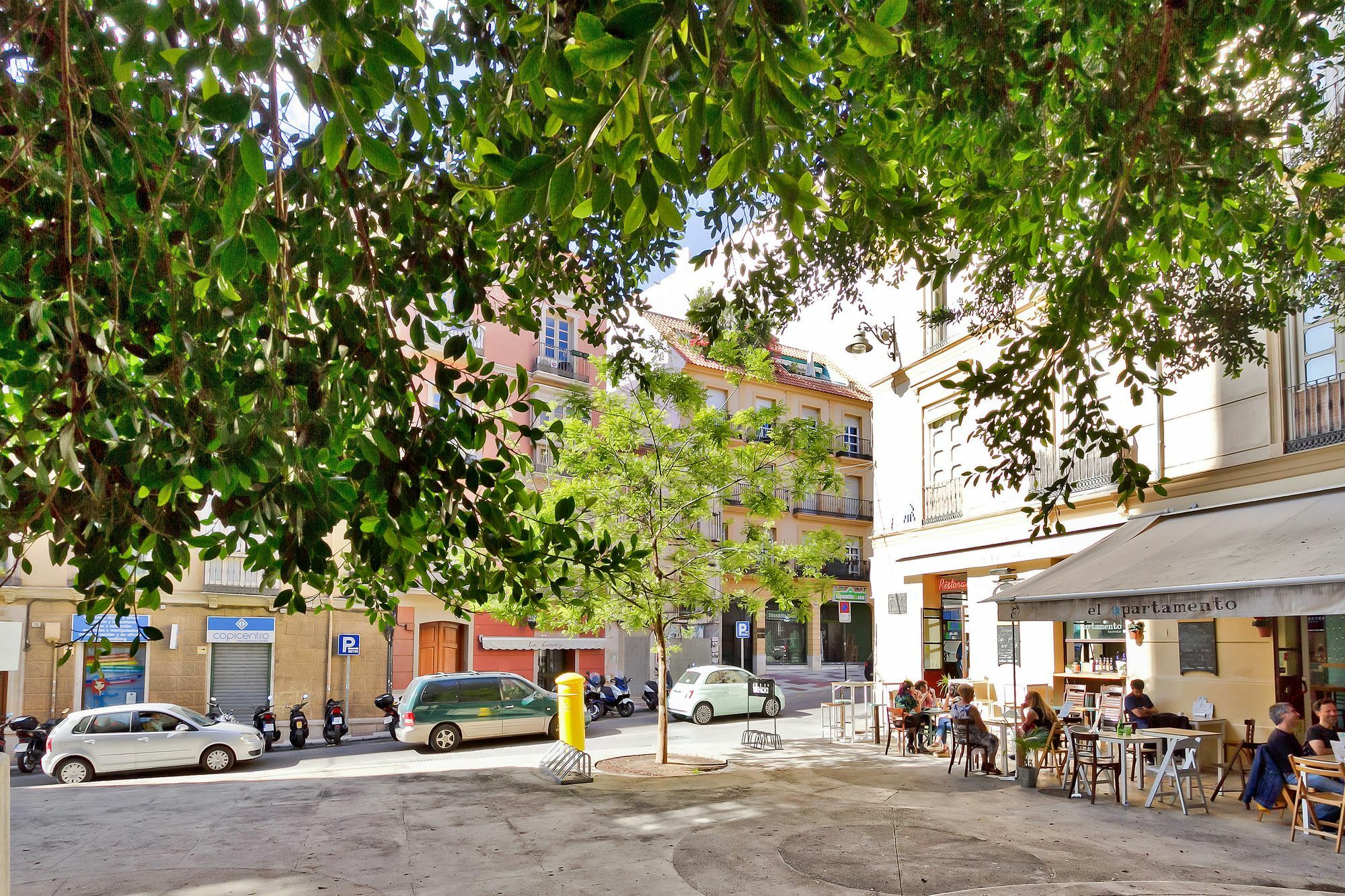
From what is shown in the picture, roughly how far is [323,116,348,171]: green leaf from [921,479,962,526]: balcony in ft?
55.5

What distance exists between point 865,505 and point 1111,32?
38.3 metres

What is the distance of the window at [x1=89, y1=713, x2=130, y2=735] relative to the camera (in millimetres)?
15875

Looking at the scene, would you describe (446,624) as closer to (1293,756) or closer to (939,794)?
(939,794)

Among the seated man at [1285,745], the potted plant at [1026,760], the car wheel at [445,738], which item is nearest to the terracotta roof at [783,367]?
the car wheel at [445,738]

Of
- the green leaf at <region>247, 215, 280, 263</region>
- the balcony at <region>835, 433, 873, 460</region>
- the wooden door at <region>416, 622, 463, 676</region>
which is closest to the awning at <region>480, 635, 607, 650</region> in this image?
the wooden door at <region>416, 622, 463, 676</region>

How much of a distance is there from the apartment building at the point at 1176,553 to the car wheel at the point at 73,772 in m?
13.7

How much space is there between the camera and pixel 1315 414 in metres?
12.0

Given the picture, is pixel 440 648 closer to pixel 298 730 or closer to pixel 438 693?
pixel 298 730

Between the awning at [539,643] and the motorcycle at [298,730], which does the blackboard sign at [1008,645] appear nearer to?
the motorcycle at [298,730]

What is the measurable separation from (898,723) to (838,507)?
27920 millimetres

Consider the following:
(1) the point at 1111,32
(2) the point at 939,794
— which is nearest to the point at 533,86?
(1) the point at 1111,32

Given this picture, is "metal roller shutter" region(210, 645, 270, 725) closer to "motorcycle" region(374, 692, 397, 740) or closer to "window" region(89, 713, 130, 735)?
"motorcycle" region(374, 692, 397, 740)

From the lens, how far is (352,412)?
15.6 feet

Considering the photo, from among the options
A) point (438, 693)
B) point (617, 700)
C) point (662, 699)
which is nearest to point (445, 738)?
point (438, 693)
